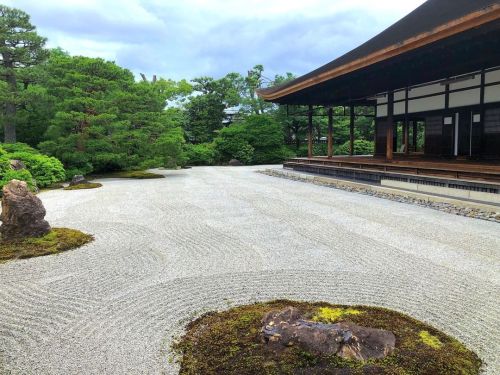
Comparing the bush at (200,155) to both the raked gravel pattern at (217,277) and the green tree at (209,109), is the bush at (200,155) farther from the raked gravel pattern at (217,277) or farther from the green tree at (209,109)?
the raked gravel pattern at (217,277)

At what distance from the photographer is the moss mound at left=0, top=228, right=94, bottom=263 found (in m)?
4.74

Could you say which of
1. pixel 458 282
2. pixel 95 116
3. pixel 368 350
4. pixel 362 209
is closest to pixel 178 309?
pixel 368 350

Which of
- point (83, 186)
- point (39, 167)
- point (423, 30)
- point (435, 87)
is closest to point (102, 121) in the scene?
point (39, 167)

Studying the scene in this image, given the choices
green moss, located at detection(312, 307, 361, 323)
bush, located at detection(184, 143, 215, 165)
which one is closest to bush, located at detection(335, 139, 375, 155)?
bush, located at detection(184, 143, 215, 165)

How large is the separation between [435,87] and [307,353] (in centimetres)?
1209

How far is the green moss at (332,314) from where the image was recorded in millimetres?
2716

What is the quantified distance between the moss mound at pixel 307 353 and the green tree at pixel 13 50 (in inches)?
610

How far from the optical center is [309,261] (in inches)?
171

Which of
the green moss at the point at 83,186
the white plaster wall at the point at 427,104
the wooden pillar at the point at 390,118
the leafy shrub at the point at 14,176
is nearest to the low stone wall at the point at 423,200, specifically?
the wooden pillar at the point at 390,118

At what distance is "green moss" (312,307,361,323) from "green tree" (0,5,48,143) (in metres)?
15.8

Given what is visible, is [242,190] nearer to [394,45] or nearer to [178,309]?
[394,45]

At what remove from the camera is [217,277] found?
3869 millimetres

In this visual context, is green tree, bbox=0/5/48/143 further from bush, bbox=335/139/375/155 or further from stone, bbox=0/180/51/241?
bush, bbox=335/139/375/155

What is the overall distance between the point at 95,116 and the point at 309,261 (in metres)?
12.2
